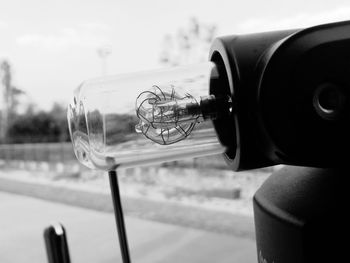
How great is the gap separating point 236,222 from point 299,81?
2.08 meters

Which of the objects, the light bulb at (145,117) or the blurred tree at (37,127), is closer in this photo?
the light bulb at (145,117)

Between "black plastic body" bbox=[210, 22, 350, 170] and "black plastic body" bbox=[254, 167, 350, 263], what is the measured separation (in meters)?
0.03

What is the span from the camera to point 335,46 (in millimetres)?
262

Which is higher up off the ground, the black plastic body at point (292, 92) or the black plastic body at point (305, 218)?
the black plastic body at point (292, 92)

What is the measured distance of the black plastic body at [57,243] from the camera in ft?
1.21

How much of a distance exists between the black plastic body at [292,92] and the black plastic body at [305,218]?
3 centimetres

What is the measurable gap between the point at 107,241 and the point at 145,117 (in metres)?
1.88

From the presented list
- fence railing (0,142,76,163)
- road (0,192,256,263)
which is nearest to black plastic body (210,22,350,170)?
road (0,192,256,263)

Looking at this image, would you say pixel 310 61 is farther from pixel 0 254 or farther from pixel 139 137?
pixel 0 254

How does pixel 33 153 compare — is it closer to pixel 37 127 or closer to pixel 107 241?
pixel 37 127

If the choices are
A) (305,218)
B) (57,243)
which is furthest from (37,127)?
(305,218)

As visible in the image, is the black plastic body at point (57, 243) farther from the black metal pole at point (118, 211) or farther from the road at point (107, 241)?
the road at point (107, 241)

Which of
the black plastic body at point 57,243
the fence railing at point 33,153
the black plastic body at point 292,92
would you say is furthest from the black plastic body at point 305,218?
the fence railing at point 33,153

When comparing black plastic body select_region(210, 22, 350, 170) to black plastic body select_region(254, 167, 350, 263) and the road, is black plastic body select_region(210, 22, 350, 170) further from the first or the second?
the road
